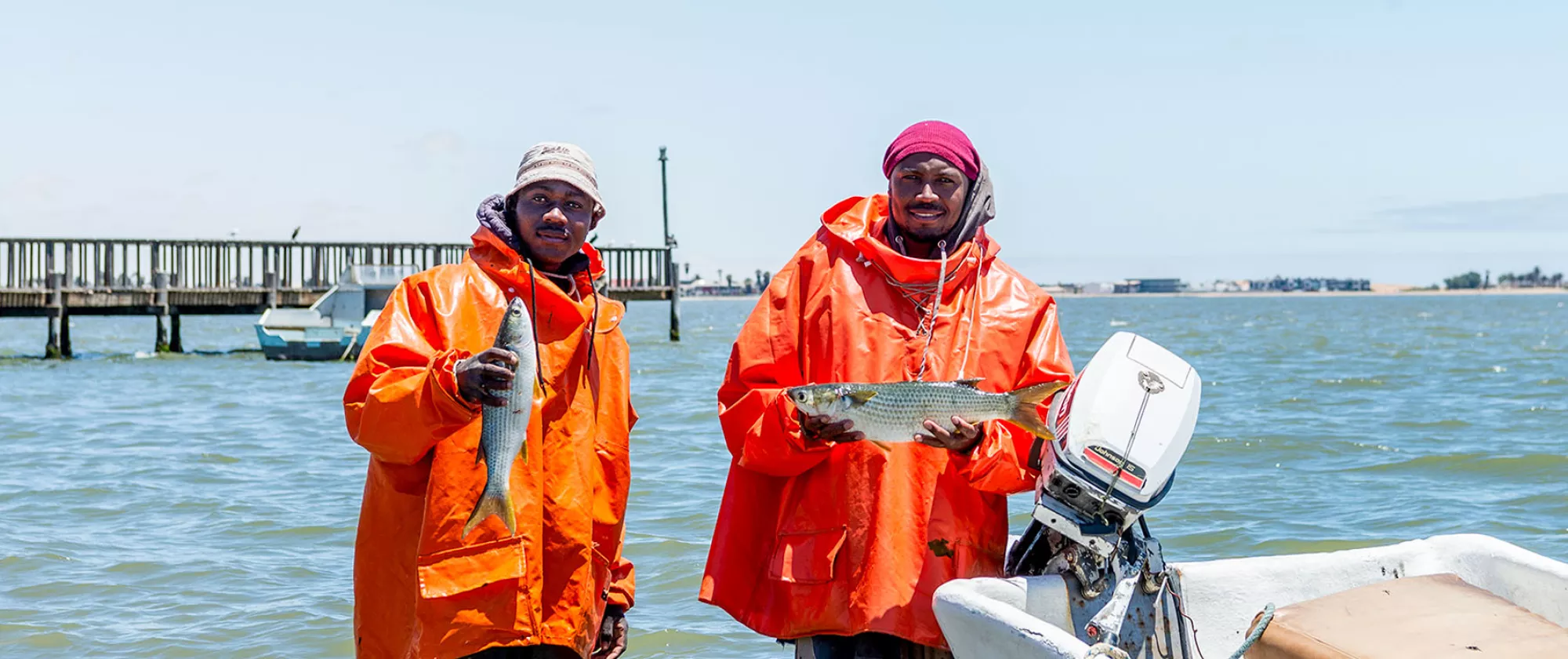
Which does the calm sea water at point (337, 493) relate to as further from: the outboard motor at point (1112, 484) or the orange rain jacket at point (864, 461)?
the orange rain jacket at point (864, 461)

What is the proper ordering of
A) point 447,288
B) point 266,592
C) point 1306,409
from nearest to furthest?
point 447,288, point 266,592, point 1306,409

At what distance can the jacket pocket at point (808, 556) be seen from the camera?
390 centimetres

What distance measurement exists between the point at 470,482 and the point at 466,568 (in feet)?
0.73

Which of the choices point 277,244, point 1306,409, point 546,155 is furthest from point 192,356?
point 546,155

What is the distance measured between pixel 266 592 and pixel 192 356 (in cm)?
3133

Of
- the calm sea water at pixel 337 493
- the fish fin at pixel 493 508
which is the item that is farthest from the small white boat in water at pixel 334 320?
the fish fin at pixel 493 508

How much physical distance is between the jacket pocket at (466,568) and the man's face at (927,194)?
1446 mm

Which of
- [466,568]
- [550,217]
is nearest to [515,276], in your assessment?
[550,217]

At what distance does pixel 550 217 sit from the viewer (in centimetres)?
389

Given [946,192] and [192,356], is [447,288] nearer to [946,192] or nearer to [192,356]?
[946,192]

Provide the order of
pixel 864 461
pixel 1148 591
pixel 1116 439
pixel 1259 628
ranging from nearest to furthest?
pixel 864 461, pixel 1116 439, pixel 1259 628, pixel 1148 591

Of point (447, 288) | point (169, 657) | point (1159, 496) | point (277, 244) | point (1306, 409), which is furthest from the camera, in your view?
point (277, 244)

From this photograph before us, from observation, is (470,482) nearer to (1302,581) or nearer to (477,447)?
(477,447)

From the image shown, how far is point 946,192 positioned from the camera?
399 centimetres
